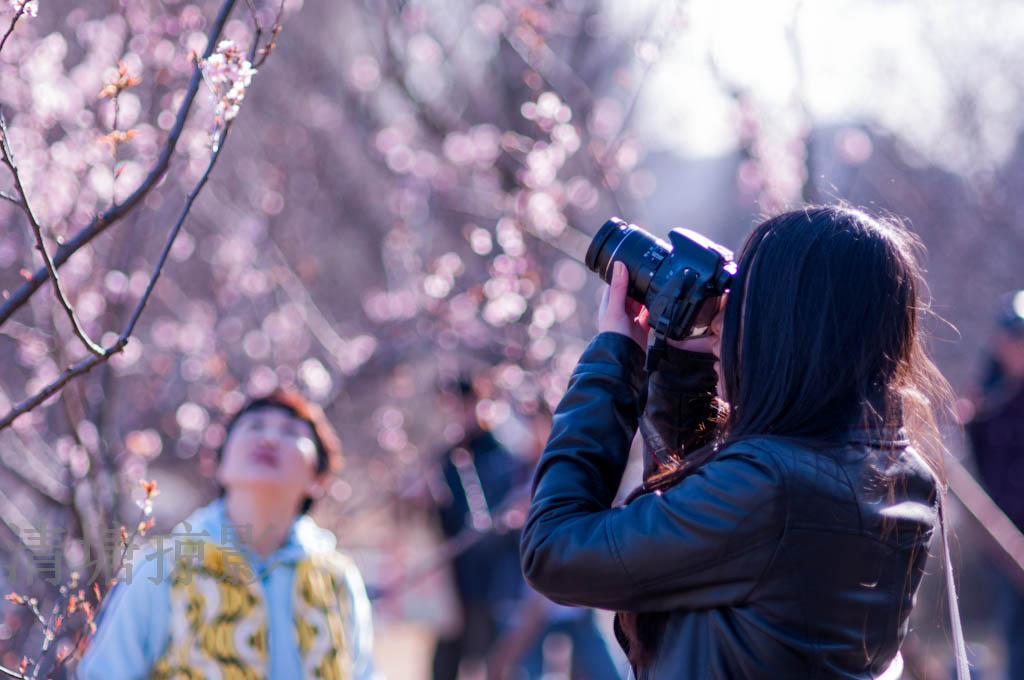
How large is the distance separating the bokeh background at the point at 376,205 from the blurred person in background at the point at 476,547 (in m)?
0.14

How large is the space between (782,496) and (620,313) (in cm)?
48

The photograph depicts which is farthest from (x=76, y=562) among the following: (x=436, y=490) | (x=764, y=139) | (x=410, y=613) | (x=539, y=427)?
(x=410, y=613)

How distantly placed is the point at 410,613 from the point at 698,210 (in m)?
9.54

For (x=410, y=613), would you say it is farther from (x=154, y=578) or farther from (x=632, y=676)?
(x=632, y=676)

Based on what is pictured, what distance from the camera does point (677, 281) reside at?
1650 mm

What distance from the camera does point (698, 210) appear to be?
56.7 feet

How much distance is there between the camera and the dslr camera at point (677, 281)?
5.38ft

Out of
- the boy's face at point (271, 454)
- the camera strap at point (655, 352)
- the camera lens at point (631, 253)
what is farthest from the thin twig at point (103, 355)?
the boy's face at point (271, 454)

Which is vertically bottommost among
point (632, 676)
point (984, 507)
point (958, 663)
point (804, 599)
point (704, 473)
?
point (984, 507)

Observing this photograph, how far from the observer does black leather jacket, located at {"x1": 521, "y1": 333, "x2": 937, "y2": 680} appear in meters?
1.40

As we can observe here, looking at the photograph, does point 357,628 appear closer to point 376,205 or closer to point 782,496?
point 782,496

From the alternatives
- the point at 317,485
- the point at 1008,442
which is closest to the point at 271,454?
the point at 317,485

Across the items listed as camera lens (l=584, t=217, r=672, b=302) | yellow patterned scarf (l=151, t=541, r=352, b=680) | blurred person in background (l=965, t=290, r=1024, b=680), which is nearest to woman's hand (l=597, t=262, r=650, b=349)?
camera lens (l=584, t=217, r=672, b=302)

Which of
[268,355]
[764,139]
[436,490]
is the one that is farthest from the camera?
[268,355]
